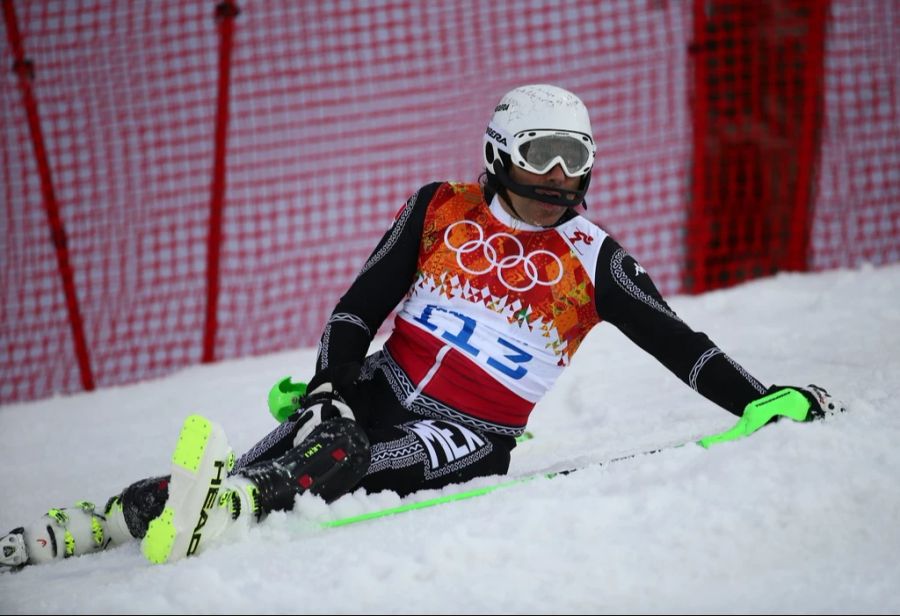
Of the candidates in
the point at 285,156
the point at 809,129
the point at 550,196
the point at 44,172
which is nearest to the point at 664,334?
the point at 550,196

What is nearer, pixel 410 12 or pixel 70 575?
pixel 70 575

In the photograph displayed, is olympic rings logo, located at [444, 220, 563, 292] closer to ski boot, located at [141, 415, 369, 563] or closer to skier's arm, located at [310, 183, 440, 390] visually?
skier's arm, located at [310, 183, 440, 390]

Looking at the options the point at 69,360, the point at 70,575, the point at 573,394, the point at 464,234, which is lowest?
the point at 69,360

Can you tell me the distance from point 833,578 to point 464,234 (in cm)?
167

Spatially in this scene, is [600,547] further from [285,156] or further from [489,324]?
[285,156]

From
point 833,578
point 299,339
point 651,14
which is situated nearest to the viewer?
point 833,578

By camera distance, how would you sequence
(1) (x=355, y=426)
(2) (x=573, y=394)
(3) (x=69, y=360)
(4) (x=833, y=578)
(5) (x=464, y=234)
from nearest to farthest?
1. (4) (x=833, y=578)
2. (1) (x=355, y=426)
3. (5) (x=464, y=234)
4. (2) (x=573, y=394)
5. (3) (x=69, y=360)

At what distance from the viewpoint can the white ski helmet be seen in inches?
141

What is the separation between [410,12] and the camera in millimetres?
10312

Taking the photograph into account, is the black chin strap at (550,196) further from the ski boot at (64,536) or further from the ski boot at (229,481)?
the ski boot at (64,536)

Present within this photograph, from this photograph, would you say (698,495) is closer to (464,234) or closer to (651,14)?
(464,234)

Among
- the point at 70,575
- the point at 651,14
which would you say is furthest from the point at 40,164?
the point at 651,14

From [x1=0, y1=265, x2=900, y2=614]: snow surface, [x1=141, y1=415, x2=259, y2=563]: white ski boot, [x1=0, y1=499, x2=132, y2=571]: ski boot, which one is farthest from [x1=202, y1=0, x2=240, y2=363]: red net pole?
Result: [x1=141, y1=415, x2=259, y2=563]: white ski boot

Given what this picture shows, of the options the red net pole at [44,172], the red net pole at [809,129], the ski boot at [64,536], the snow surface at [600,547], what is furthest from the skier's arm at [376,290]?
the red net pole at [809,129]
